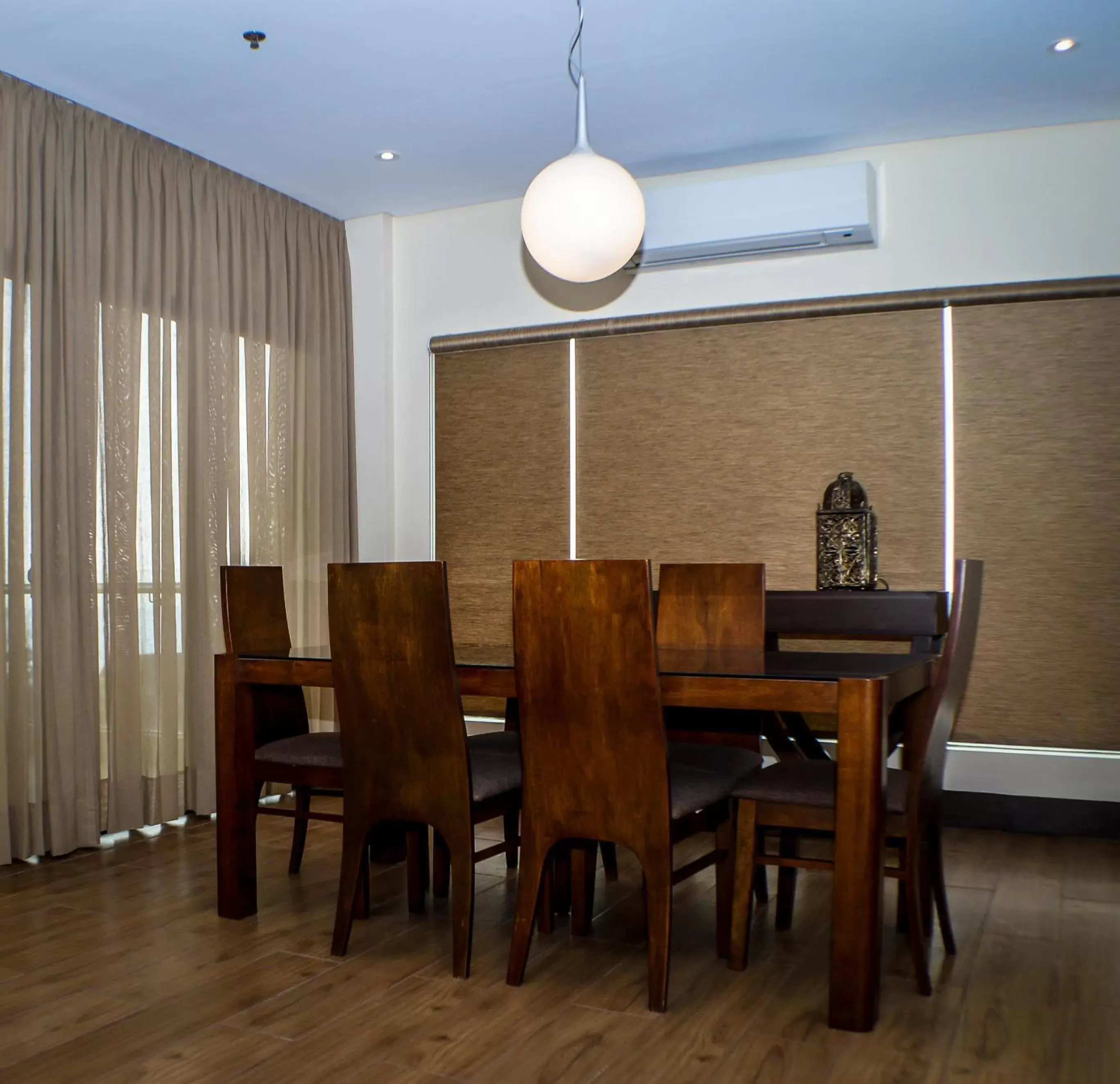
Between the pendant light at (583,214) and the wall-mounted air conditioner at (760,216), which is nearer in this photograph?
the pendant light at (583,214)

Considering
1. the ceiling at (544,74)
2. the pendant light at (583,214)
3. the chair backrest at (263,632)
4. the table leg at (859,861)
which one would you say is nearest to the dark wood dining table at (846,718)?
the table leg at (859,861)

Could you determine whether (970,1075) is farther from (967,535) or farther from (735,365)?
(735,365)

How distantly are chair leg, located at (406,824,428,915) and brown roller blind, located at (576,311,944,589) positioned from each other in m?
1.98

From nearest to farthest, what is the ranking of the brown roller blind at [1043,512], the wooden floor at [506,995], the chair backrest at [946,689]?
the wooden floor at [506,995]
the chair backrest at [946,689]
the brown roller blind at [1043,512]

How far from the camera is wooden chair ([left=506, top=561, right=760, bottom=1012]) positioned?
232 centimetres

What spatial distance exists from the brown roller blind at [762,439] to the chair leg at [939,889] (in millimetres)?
1777

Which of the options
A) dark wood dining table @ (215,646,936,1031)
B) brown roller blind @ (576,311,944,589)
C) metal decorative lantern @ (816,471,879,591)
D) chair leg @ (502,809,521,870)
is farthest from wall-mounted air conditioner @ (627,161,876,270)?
chair leg @ (502,809,521,870)

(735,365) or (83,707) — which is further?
(735,365)

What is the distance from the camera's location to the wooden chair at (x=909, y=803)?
7.80ft

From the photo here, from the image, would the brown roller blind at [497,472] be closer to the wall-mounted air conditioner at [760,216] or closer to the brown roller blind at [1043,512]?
the wall-mounted air conditioner at [760,216]

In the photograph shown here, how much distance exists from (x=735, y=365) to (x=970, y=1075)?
3.07m

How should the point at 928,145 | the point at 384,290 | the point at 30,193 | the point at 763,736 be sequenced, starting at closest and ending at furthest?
the point at 30,193, the point at 763,736, the point at 928,145, the point at 384,290

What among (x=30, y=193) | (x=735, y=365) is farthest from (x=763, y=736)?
(x=30, y=193)

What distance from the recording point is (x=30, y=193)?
3.71 metres
